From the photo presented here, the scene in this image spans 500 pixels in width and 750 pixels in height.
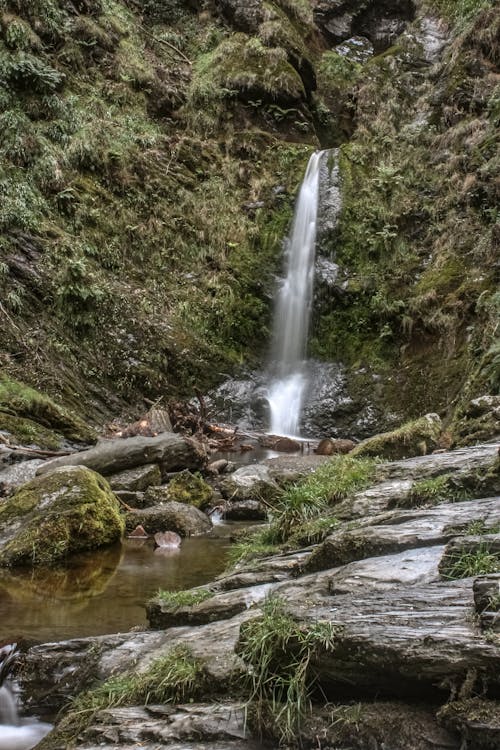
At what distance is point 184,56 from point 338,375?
13.1 m

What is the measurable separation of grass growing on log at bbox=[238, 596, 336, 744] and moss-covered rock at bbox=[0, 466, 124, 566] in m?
3.68

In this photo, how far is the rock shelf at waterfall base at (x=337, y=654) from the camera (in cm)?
217

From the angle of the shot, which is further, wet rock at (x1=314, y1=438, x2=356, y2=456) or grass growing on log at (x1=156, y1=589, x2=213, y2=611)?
wet rock at (x1=314, y1=438, x2=356, y2=456)

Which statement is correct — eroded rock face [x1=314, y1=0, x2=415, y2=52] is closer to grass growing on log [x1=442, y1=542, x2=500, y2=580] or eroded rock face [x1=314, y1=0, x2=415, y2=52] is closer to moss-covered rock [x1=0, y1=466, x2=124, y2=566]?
moss-covered rock [x1=0, y1=466, x2=124, y2=566]

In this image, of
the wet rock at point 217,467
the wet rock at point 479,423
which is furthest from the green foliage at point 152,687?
the wet rock at point 217,467

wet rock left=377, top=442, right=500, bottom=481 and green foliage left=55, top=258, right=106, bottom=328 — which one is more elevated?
green foliage left=55, top=258, right=106, bottom=328

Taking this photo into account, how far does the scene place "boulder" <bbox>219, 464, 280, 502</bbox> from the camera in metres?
7.98

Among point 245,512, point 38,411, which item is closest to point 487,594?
point 245,512

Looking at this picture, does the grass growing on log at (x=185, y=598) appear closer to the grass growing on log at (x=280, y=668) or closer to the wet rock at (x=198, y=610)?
the wet rock at (x=198, y=610)

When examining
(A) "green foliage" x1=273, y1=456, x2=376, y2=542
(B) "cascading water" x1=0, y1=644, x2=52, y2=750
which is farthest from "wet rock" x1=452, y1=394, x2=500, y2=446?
(B) "cascading water" x1=0, y1=644, x2=52, y2=750

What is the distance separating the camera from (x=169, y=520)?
700 cm

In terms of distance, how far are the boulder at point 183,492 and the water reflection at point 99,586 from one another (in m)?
1.08

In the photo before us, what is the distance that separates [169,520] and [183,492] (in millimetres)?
906

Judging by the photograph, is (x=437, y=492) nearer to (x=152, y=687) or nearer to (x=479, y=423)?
(x=152, y=687)
